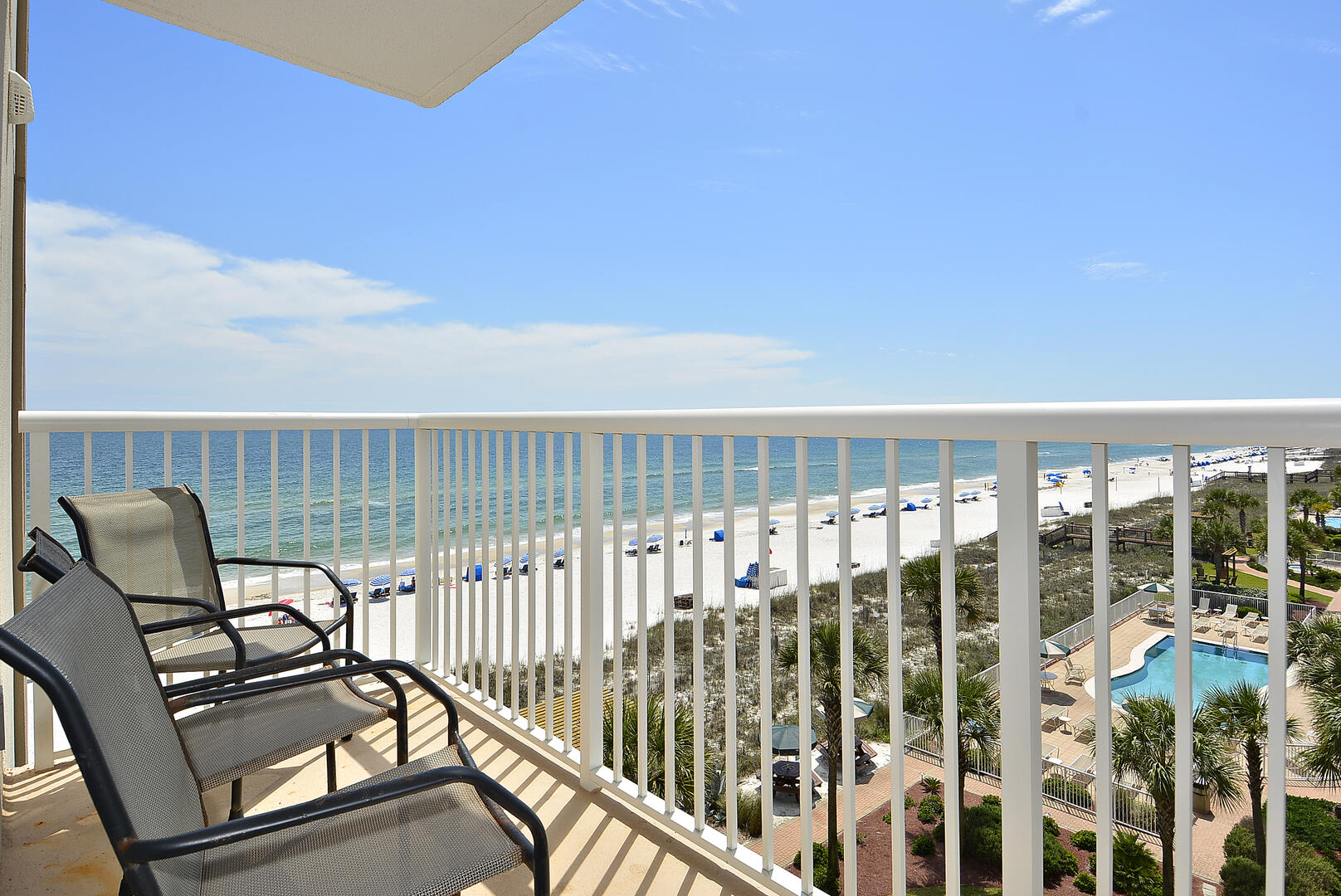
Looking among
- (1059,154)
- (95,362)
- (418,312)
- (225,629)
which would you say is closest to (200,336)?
(95,362)

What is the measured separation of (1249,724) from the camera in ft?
2.93

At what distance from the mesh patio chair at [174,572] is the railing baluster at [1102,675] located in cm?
184

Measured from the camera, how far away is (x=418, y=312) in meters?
39.2

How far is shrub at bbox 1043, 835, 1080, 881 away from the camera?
1.32 m

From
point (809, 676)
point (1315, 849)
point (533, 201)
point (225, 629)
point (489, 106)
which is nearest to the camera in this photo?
point (1315, 849)

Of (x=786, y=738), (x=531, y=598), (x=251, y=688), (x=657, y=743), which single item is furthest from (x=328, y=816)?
(x=657, y=743)

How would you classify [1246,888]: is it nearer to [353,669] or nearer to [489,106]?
[353,669]

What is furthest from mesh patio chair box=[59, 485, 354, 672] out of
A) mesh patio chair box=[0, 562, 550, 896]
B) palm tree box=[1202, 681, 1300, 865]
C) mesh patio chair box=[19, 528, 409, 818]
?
palm tree box=[1202, 681, 1300, 865]

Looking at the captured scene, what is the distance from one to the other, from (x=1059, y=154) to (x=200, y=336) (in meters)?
49.6

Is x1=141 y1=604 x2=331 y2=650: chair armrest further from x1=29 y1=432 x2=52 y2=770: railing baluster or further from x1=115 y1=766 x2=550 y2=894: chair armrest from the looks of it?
x1=115 y1=766 x2=550 y2=894: chair armrest

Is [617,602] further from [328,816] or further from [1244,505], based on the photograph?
[1244,505]

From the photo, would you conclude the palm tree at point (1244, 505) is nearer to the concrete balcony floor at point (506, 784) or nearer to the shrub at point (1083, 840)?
the shrub at point (1083, 840)

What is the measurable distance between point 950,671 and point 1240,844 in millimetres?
431

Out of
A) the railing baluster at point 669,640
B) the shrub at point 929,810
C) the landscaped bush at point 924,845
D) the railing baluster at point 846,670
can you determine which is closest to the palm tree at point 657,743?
the railing baluster at point 669,640
